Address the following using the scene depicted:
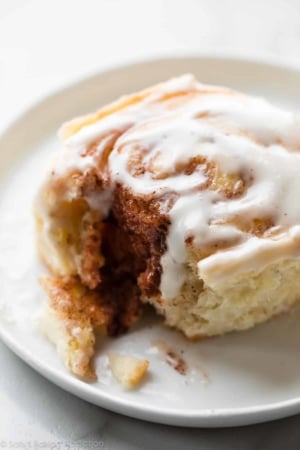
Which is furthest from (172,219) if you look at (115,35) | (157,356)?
(115,35)

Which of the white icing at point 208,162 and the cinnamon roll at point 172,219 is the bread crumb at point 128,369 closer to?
the cinnamon roll at point 172,219

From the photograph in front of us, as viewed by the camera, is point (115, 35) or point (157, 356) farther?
point (115, 35)

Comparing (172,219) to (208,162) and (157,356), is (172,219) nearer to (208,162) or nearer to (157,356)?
(208,162)

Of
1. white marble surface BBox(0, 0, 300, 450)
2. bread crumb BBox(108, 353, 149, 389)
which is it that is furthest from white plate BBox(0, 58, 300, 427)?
white marble surface BBox(0, 0, 300, 450)

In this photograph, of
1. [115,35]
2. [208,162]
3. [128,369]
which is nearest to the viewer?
[128,369]

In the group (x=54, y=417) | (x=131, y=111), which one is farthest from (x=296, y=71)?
(x=54, y=417)

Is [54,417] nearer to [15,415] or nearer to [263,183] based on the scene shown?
[15,415]

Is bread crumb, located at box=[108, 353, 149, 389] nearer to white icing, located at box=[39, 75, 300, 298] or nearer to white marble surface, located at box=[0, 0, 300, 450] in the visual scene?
white icing, located at box=[39, 75, 300, 298]
